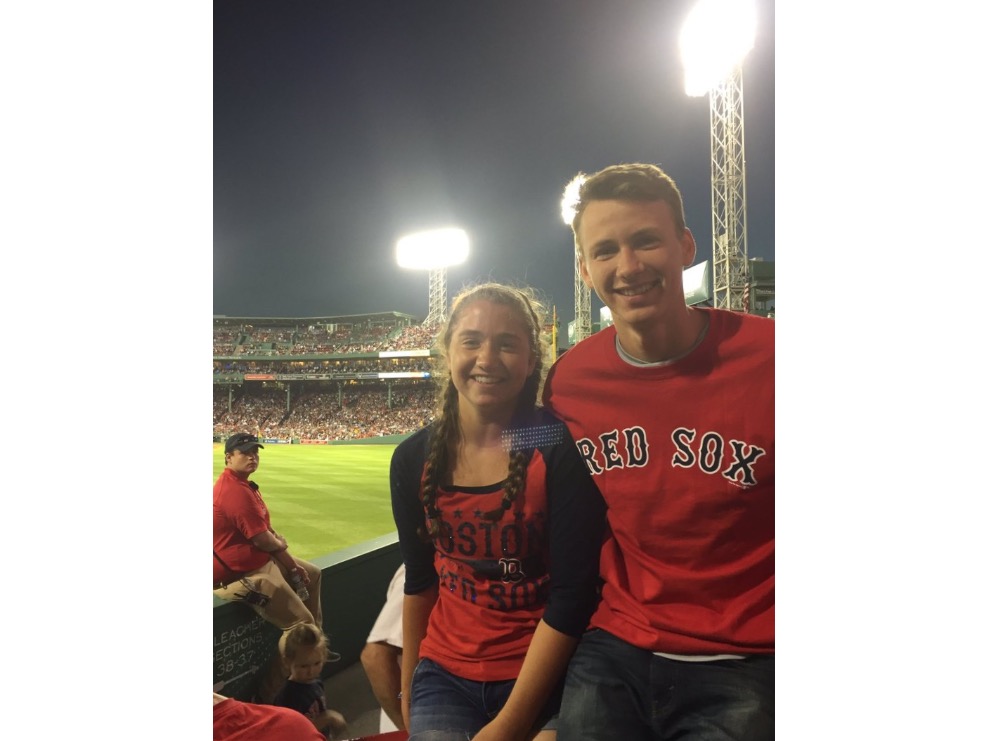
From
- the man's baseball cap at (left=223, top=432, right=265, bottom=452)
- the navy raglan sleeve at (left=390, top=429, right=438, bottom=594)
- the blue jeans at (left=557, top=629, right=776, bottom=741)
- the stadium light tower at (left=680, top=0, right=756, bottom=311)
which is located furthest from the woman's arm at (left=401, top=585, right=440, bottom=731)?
the stadium light tower at (left=680, top=0, right=756, bottom=311)

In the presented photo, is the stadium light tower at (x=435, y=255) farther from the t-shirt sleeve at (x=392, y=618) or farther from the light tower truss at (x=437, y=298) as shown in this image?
the t-shirt sleeve at (x=392, y=618)

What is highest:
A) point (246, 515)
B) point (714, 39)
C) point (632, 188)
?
point (714, 39)

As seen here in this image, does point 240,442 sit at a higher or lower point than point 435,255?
lower

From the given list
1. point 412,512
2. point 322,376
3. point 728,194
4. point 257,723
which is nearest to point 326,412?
Result: point 322,376

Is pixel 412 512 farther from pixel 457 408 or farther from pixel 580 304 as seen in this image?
pixel 580 304

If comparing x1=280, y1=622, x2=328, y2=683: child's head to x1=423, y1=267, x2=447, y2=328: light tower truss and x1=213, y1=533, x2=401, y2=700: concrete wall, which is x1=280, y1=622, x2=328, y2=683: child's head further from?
x1=423, y1=267, x2=447, y2=328: light tower truss
